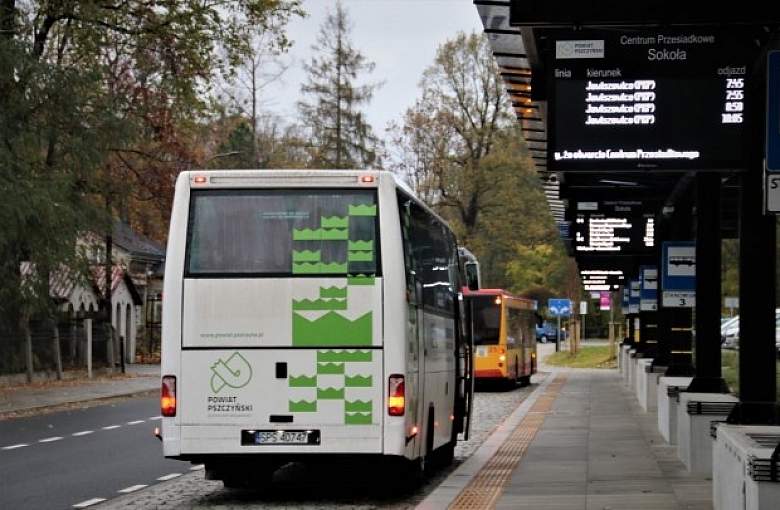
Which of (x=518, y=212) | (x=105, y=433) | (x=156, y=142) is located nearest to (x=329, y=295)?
(x=105, y=433)

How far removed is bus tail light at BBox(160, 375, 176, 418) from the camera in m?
13.8

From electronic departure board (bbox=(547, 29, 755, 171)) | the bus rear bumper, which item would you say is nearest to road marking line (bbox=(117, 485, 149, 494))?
electronic departure board (bbox=(547, 29, 755, 171))

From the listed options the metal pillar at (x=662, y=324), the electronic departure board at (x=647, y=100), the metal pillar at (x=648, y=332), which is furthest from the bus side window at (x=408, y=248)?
the metal pillar at (x=648, y=332)

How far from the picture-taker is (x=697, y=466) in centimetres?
1592

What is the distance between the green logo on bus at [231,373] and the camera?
1392cm

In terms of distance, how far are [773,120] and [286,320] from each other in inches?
274

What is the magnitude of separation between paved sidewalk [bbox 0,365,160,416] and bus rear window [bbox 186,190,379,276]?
1674cm

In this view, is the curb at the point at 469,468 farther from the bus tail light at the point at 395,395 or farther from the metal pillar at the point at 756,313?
the metal pillar at the point at 756,313

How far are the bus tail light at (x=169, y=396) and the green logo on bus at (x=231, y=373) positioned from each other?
346 millimetres

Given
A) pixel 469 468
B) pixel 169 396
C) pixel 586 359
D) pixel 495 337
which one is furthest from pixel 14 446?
pixel 586 359

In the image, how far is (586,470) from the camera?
55.7 ft

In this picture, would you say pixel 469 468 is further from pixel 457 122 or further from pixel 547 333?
pixel 547 333

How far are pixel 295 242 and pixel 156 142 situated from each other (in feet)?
110

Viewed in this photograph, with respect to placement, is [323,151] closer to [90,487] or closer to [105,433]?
[105,433]
